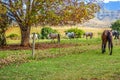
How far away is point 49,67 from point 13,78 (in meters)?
3.27

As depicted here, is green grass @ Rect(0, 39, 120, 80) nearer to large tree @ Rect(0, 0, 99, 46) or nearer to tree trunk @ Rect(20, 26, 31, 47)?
large tree @ Rect(0, 0, 99, 46)

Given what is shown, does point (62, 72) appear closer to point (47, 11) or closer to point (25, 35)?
point (47, 11)

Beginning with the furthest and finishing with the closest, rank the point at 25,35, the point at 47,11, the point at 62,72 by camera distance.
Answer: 1. the point at 25,35
2. the point at 47,11
3. the point at 62,72

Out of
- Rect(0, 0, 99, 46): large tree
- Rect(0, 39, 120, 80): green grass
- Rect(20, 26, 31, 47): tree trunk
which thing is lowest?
Rect(0, 39, 120, 80): green grass

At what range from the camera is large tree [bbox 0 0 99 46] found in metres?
30.9

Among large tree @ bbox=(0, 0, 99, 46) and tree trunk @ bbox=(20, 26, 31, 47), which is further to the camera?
tree trunk @ bbox=(20, 26, 31, 47)

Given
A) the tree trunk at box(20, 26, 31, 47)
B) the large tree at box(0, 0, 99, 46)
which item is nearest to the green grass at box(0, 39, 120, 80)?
the large tree at box(0, 0, 99, 46)

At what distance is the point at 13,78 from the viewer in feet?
45.7

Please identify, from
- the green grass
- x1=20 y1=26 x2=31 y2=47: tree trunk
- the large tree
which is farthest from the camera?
x1=20 y1=26 x2=31 y2=47: tree trunk

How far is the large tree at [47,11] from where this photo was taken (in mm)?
30938

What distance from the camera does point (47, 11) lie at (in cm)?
3114

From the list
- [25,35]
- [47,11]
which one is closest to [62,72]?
[47,11]

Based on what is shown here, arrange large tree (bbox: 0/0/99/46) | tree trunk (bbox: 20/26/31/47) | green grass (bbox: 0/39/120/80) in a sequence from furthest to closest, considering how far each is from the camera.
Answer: tree trunk (bbox: 20/26/31/47), large tree (bbox: 0/0/99/46), green grass (bbox: 0/39/120/80)

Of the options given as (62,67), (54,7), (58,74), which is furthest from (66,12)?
(58,74)
